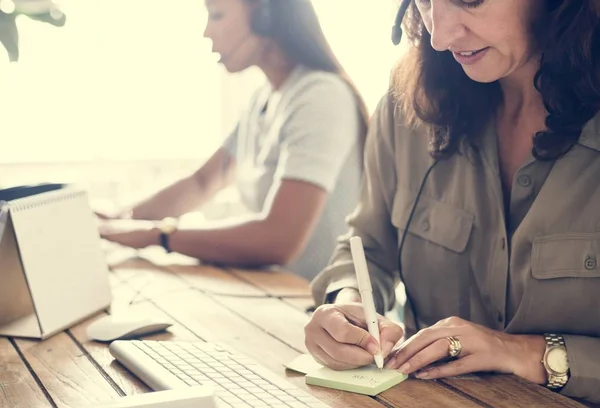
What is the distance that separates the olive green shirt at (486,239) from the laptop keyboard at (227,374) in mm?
293

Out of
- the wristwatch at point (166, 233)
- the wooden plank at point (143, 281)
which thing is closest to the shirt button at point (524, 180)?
the wooden plank at point (143, 281)

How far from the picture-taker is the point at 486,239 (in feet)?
4.35

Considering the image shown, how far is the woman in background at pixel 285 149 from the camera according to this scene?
1.90 meters

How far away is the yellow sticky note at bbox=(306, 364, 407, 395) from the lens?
1039 mm

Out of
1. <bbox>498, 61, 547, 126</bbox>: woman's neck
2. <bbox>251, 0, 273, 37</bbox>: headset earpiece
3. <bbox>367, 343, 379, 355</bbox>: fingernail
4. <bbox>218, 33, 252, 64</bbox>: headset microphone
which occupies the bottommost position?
<bbox>367, 343, 379, 355</bbox>: fingernail

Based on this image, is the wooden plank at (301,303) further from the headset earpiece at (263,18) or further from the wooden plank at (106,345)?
the headset earpiece at (263,18)

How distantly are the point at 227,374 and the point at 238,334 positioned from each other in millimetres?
253

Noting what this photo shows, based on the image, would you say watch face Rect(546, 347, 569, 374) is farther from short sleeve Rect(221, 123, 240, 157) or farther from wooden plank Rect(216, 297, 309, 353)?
short sleeve Rect(221, 123, 240, 157)

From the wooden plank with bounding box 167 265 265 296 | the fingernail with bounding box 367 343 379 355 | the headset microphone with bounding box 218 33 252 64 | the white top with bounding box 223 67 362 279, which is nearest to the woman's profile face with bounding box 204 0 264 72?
the headset microphone with bounding box 218 33 252 64

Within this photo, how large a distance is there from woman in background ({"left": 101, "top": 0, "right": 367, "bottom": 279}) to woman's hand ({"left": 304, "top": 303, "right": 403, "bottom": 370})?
0.70m

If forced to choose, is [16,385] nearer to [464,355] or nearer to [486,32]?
[464,355]

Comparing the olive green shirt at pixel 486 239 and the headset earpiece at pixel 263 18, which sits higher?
the headset earpiece at pixel 263 18

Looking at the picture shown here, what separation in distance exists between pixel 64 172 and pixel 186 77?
60 centimetres

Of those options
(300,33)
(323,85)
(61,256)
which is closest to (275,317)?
(61,256)
